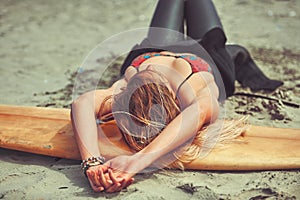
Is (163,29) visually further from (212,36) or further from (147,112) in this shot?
(147,112)

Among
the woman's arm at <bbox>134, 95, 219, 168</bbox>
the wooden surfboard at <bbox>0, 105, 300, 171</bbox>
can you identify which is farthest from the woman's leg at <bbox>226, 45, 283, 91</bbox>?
the woman's arm at <bbox>134, 95, 219, 168</bbox>

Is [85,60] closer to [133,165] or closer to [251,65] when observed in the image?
[251,65]

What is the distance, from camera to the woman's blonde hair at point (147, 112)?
2045mm

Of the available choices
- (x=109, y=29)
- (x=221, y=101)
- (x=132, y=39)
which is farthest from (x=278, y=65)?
(x=109, y=29)

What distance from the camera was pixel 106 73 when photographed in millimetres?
3551

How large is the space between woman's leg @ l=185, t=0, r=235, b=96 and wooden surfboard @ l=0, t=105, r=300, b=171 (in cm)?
52

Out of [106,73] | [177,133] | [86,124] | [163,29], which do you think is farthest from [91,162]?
[106,73]

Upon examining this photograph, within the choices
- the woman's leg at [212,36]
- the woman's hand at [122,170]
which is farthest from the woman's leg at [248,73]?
the woman's hand at [122,170]

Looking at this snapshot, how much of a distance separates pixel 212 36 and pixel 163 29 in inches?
11.5

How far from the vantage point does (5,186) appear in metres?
2.04

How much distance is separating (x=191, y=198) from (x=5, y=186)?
75 centimetres

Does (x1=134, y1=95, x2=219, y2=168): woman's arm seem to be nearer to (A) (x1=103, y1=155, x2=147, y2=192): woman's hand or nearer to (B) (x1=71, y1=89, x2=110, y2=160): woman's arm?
(A) (x1=103, y1=155, x2=147, y2=192): woman's hand

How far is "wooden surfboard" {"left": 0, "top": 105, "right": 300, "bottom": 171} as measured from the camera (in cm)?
215

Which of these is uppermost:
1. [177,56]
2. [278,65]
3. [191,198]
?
[177,56]
